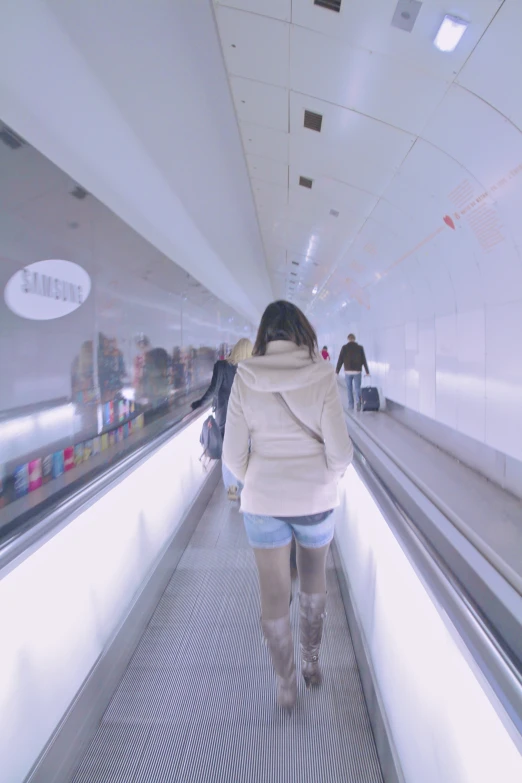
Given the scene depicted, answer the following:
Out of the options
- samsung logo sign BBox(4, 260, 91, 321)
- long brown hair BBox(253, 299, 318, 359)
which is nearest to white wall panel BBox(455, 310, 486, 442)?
long brown hair BBox(253, 299, 318, 359)

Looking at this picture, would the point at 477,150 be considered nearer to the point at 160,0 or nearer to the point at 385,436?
the point at 160,0

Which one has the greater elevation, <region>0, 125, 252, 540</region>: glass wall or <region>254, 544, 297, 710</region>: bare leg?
<region>0, 125, 252, 540</region>: glass wall

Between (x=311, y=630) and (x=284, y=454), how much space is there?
97cm

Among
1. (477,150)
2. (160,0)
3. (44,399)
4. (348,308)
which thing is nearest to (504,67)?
(477,150)

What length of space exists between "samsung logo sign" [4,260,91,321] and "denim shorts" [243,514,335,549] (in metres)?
1.75

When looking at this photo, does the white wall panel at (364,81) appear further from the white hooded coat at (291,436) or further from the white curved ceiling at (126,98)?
the white hooded coat at (291,436)

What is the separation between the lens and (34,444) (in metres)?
2.54

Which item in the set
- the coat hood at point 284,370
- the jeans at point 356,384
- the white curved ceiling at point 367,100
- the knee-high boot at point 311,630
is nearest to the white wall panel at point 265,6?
the white curved ceiling at point 367,100

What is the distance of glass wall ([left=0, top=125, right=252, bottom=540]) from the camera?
2320 millimetres

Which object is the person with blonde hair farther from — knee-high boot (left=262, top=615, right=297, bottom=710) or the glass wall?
knee-high boot (left=262, top=615, right=297, bottom=710)

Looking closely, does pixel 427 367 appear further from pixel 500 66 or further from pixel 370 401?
pixel 500 66

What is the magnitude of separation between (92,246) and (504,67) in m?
3.07

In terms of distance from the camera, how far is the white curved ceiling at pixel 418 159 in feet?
9.11

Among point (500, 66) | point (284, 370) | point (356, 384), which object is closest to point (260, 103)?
point (500, 66)
